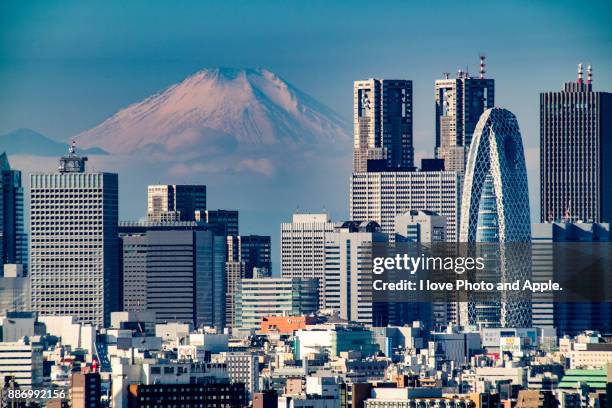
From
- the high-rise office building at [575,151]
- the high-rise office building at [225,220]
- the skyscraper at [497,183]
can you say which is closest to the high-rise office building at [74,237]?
the high-rise office building at [225,220]

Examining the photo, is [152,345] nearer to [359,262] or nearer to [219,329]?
[219,329]

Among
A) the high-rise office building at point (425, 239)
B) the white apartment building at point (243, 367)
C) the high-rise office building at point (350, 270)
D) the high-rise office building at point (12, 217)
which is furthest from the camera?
the high-rise office building at point (12, 217)

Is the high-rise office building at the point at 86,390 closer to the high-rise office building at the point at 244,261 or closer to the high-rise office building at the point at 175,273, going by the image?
the high-rise office building at the point at 175,273

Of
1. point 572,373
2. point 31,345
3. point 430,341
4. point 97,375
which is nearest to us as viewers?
point 97,375

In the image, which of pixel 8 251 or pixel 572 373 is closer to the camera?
pixel 572 373

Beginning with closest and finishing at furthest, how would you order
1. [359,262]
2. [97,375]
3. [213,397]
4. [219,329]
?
[213,397] < [97,375] < [219,329] < [359,262]

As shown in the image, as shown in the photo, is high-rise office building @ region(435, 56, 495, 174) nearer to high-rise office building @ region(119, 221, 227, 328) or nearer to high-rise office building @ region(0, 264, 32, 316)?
high-rise office building @ region(119, 221, 227, 328)

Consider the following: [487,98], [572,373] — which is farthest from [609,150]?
[572,373]
